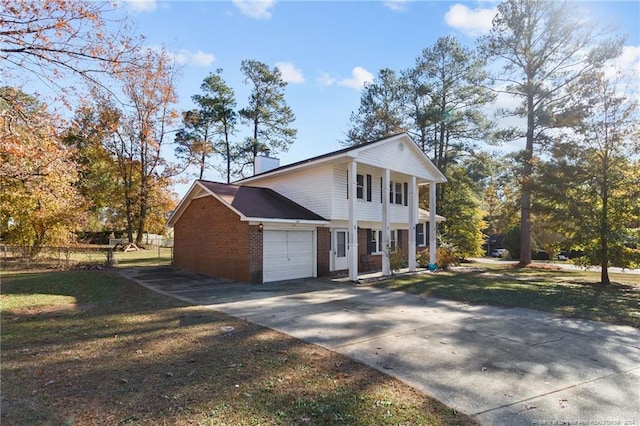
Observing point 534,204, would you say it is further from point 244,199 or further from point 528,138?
point 244,199

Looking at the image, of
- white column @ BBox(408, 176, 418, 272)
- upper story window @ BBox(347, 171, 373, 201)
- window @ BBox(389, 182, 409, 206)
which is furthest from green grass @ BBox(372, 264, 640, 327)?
window @ BBox(389, 182, 409, 206)

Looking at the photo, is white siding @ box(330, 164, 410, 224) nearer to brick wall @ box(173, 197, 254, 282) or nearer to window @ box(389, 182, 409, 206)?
window @ box(389, 182, 409, 206)

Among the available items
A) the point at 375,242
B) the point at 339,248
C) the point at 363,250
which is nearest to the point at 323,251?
the point at 339,248

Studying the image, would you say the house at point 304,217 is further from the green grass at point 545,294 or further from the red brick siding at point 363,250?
the green grass at point 545,294

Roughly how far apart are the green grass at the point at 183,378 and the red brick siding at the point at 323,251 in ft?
28.1

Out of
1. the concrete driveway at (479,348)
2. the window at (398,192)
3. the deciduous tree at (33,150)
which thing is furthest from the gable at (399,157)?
the deciduous tree at (33,150)

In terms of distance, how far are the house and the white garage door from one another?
1.6 inches

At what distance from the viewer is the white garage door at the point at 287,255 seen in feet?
46.8

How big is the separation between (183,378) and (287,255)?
34.4 feet

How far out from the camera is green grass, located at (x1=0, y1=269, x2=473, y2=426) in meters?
3.63

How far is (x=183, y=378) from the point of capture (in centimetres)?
455

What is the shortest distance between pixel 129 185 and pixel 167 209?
4.44 meters

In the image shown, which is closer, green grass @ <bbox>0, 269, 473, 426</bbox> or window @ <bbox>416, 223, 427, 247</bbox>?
green grass @ <bbox>0, 269, 473, 426</bbox>

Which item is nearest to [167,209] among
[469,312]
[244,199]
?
[244,199]
